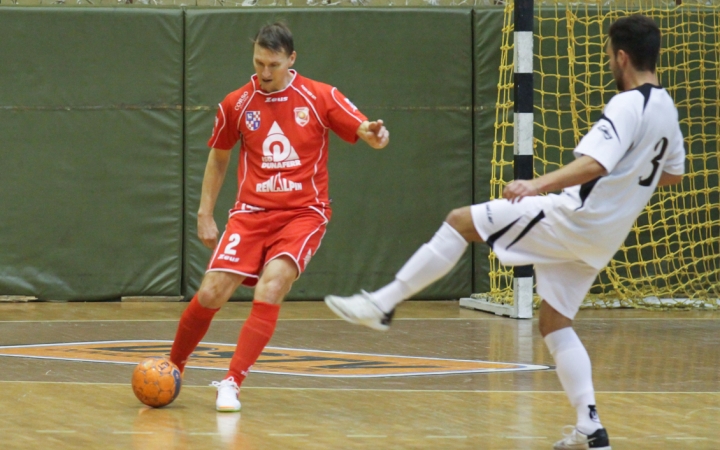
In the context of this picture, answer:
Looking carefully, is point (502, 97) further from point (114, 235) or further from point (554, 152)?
point (114, 235)

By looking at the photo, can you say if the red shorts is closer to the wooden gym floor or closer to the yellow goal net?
the wooden gym floor

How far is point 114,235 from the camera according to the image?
431 inches

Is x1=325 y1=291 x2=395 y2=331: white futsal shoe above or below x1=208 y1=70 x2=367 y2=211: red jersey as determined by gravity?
below

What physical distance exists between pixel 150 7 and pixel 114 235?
2.44m

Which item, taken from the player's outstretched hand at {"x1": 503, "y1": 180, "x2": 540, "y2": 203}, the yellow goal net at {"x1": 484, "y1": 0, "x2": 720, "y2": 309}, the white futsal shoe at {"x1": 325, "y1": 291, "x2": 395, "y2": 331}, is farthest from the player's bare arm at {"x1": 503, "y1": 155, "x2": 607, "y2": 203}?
the yellow goal net at {"x1": 484, "y1": 0, "x2": 720, "y2": 309}

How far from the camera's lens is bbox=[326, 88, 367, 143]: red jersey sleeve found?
20.0 feet

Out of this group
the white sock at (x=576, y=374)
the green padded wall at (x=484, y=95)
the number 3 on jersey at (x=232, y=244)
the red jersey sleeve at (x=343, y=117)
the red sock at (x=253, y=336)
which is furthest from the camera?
the green padded wall at (x=484, y=95)

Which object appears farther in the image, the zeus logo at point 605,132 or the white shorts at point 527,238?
the white shorts at point 527,238

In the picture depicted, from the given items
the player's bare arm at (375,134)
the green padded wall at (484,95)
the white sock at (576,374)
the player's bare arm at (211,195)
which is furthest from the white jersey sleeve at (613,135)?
the green padded wall at (484,95)

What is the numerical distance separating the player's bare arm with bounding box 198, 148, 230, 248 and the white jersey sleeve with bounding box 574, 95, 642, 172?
2.50 metres

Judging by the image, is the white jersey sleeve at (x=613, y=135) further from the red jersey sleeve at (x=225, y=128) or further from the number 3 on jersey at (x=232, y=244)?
the red jersey sleeve at (x=225, y=128)

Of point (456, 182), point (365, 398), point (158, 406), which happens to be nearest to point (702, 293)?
point (456, 182)

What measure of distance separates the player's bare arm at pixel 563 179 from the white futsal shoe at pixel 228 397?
2.09 m

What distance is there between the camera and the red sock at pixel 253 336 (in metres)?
5.88
